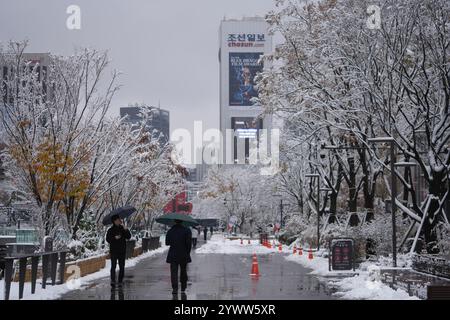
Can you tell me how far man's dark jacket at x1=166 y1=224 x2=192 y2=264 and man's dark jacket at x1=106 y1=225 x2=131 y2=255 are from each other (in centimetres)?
245

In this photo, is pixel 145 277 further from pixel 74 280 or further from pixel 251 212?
pixel 251 212

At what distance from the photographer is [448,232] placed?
82.7ft

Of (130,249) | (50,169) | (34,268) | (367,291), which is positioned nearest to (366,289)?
(367,291)

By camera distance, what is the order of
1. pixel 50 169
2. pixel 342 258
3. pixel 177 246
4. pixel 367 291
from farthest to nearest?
1. pixel 342 258
2. pixel 50 169
3. pixel 367 291
4. pixel 177 246

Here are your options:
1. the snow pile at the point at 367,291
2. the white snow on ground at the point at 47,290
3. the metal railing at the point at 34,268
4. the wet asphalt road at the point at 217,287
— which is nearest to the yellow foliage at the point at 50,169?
the wet asphalt road at the point at 217,287

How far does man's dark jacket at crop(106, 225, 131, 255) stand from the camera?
63.4ft

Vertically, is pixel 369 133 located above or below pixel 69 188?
above

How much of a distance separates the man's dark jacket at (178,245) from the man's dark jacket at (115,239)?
2455 mm

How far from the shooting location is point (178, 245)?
17.3 m

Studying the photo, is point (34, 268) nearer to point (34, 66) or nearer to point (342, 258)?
point (342, 258)

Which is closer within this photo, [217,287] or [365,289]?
[365,289]

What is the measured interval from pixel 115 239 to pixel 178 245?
2.75 meters

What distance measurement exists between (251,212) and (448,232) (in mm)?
70384
